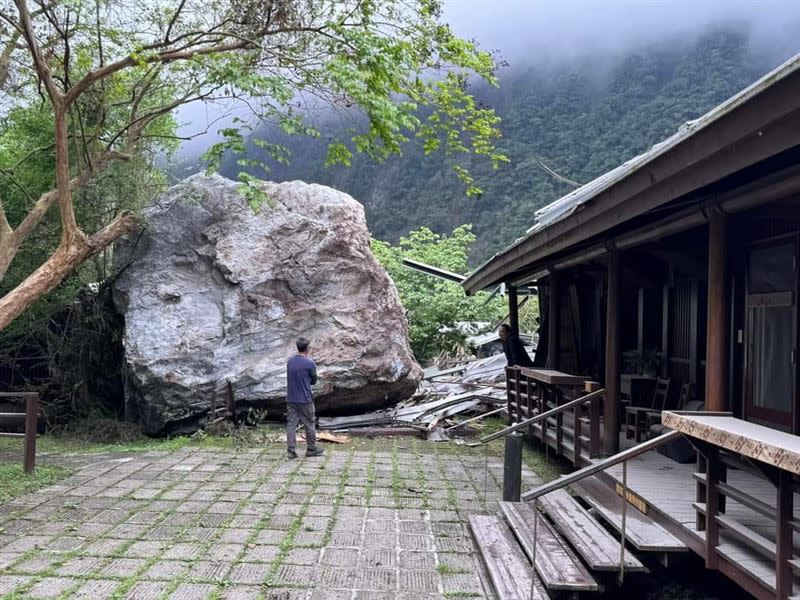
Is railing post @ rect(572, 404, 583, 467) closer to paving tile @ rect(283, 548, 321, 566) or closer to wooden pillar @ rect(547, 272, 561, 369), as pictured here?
paving tile @ rect(283, 548, 321, 566)

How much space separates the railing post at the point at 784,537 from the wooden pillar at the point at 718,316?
1.69m

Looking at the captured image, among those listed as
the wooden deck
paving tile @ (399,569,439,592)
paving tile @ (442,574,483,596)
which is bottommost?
paving tile @ (399,569,439,592)

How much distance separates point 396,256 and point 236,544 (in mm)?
18962

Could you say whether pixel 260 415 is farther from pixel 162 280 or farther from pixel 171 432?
pixel 162 280

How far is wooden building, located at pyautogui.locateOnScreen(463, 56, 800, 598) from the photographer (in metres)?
3.46

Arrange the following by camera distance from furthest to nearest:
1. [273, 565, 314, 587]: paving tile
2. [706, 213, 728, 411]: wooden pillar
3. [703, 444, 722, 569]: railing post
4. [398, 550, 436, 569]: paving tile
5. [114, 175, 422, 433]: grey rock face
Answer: [114, 175, 422, 433]: grey rock face < [398, 550, 436, 569]: paving tile < [706, 213, 728, 411]: wooden pillar < [273, 565, 314, 587]: paving tile < [703, 444, 722, 569]: railing post

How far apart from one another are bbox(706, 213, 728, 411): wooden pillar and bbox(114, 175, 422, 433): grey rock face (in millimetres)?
7476

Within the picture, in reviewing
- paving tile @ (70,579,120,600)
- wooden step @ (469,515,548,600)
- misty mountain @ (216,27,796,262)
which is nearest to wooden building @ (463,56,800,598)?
wooden step @ (469,515,548,600)

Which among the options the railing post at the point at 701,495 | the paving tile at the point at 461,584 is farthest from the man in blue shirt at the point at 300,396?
the railing post at the point at 701,495

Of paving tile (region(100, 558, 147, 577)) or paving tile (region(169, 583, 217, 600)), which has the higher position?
paving tile (region(100, 558, 147, 577))

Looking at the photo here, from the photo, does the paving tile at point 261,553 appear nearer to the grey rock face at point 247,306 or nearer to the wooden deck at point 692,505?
the wooden deck at point 692,505

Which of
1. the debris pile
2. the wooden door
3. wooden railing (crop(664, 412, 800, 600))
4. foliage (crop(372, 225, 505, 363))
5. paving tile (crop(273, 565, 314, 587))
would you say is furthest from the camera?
foliage (crop(372, 225, 505, 363))

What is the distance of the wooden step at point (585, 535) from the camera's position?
14.5ft

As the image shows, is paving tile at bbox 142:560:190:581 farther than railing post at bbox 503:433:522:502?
No
